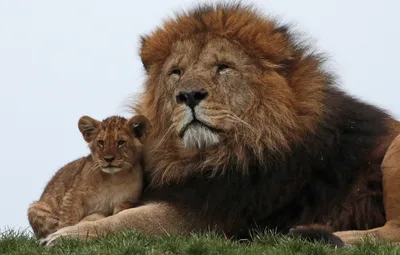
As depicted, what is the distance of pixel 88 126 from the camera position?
8.59 m

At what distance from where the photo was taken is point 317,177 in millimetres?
7941

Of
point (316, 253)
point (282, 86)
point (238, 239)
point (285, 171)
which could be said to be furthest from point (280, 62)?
point (316, 253)

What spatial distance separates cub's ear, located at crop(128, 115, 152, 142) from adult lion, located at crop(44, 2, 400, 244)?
0.21 ft

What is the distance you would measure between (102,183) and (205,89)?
108 cm

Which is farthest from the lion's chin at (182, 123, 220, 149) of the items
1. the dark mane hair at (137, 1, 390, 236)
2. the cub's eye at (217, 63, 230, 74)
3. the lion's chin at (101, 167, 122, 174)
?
the lion's chin at (101, 167, 122, 174)

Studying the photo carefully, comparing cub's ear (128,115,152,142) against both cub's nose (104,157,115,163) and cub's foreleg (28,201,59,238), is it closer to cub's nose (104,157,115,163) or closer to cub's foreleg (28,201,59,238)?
cub's nose (104,157,115,163)

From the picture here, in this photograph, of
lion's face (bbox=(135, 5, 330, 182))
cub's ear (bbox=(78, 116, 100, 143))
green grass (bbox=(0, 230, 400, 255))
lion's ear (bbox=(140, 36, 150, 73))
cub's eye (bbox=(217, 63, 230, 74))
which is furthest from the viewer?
lion's ear (bbox=(140, 36, 150, 73))

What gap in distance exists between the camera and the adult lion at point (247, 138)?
7.86 m

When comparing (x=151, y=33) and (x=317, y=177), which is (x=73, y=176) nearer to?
(x=151, y=33)

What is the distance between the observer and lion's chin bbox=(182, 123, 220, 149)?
793 cm

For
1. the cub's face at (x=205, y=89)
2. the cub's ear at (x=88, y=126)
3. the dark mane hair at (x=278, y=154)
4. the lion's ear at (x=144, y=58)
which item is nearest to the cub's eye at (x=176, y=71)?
the cub's face at (x=205, y=89)

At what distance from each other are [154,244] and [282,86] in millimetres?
1664

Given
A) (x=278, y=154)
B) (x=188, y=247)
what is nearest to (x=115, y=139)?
(x=278, y=154)

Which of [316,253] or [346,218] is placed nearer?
[316,253]
